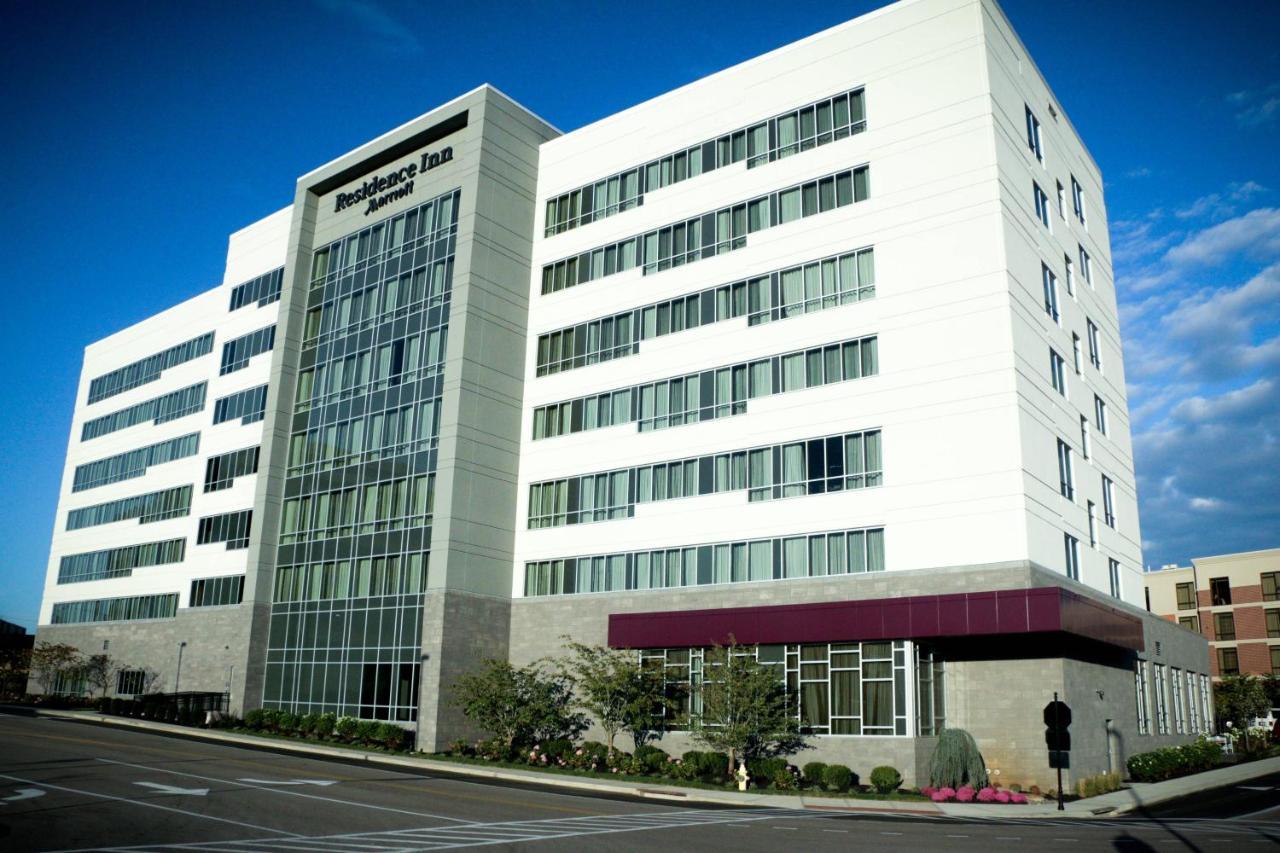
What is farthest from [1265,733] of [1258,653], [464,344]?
[464,344]

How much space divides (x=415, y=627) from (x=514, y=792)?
16.6 m

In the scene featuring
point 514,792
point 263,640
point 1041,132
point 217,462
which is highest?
point 1041,132

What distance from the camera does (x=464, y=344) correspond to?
46.1 meters

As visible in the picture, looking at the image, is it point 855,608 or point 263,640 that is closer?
point 855,608

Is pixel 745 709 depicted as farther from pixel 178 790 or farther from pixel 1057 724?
pixel 178 790

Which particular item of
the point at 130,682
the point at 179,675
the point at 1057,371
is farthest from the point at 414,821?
the point at 130,682

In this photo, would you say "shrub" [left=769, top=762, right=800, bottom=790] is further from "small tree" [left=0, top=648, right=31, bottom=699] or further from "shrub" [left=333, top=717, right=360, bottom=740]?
"small tree" [left=0, top=648, right=31, bottom=699]

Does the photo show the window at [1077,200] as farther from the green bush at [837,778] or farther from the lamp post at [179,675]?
the lamp post at [179,675]

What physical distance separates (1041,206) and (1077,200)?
7652 millimetres

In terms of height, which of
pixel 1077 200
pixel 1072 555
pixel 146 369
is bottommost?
pixel 1072 555

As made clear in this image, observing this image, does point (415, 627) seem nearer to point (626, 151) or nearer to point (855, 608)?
point (855, 608)

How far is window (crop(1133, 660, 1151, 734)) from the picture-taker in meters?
42.7

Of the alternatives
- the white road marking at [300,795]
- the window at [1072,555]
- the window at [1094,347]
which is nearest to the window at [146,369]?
the white road marking at [300,795]

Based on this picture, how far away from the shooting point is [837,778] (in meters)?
32.7
